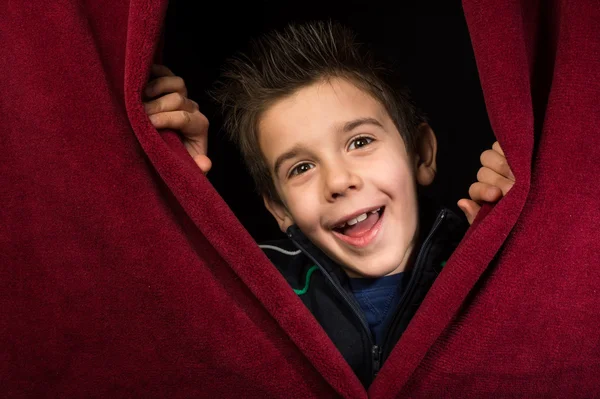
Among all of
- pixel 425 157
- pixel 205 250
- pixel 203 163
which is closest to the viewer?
pixel 205 250

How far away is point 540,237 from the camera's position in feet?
2.62

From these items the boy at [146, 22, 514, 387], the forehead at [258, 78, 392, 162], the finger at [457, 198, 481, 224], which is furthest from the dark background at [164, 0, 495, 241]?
the finger at [457, 198, 481, 224]

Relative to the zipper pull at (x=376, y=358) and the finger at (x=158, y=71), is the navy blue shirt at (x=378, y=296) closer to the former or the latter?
A: the zipper pull at (x=376, y=358)

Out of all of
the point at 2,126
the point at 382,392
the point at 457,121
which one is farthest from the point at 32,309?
the point at 457,121

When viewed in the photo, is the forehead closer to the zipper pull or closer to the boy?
the boy

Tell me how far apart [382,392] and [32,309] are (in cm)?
A: 51

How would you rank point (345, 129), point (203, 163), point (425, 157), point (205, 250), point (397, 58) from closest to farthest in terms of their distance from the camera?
point (205, 250) < point (203, 163) < point (345, 129) < point (425, 157) < point (397, 58)

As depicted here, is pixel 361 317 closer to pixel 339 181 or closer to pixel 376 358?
pixel 376 358

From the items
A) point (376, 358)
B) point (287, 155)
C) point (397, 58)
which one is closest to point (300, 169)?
point (287, 155)

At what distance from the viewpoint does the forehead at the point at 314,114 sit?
1.10m

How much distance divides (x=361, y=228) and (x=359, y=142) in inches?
6.2

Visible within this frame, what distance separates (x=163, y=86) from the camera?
970 millimetres

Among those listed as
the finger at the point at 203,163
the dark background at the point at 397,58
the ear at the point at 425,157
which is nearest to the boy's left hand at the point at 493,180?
the ear at the point at 425,157

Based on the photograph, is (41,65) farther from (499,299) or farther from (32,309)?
(499,299)
